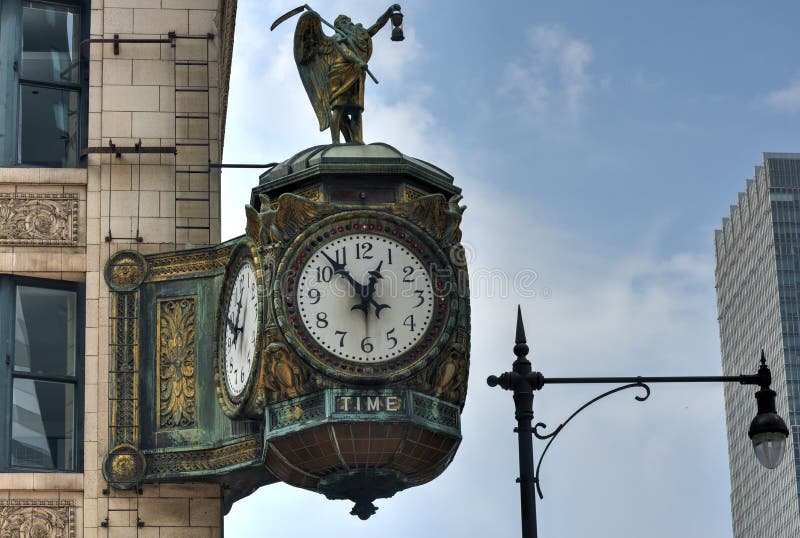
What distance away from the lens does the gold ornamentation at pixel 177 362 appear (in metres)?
26.2

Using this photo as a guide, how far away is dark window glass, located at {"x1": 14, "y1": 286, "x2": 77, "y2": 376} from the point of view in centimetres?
2708

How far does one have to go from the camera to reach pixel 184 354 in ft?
86.7

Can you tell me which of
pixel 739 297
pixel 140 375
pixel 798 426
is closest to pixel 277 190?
pixel 140 375

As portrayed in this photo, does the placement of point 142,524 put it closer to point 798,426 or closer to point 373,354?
point 373,354

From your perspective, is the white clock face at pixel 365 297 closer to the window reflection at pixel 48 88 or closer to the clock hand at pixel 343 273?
the clock hand at pixel 343 273

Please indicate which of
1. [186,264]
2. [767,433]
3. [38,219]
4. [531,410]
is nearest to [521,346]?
[531,410]

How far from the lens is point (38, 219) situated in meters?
27.7

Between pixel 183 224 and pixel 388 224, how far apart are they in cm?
408

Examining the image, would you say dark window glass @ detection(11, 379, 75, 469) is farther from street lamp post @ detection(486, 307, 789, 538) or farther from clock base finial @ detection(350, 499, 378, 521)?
street lamp post @ detection(486, 307, 789, 538)

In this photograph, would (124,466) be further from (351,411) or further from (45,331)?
(351,411)

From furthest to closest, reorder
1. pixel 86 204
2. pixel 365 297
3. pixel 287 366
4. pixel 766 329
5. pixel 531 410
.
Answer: pixel 766 329, pixel 86 204, pixel 365 297, pixel 287 366, pixel 531 410

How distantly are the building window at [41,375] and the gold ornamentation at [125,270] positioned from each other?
80 cm

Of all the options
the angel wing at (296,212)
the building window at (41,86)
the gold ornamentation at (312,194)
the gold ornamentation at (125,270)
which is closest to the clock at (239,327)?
the angel wing at (296,212)

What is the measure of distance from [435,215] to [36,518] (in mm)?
6940
